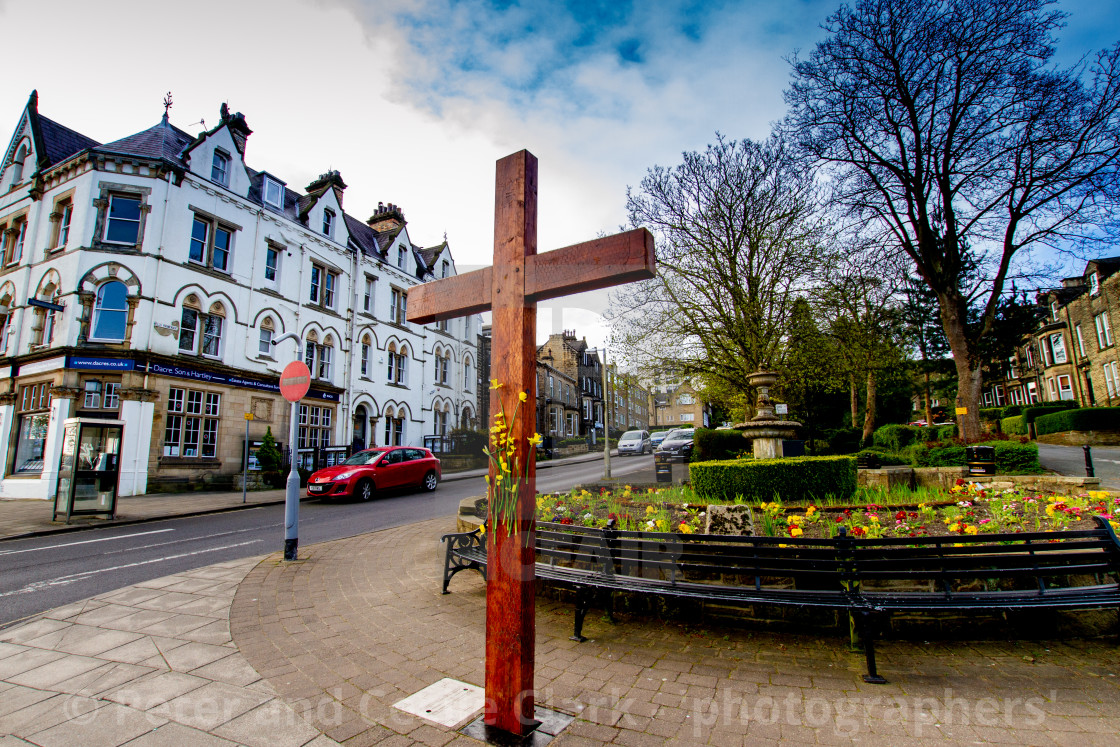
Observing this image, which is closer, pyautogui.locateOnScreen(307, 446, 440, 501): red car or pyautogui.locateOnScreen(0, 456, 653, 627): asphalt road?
pyautogui.locateOnScreen(0, 456, 653, 627): asphalt road

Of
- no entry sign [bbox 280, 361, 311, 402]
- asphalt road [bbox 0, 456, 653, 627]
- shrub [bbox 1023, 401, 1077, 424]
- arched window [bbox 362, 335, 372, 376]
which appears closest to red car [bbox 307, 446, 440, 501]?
asphalt road [bbox 0, 456, 653, 627]

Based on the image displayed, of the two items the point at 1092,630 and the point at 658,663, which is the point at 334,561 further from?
the point at 1092,630

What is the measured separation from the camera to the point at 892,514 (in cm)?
630

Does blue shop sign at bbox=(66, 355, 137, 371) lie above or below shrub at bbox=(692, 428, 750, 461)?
above

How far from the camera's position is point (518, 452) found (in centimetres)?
268

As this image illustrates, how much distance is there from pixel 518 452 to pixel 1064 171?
18.6 meters

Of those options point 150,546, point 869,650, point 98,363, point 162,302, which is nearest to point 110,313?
point 162,302

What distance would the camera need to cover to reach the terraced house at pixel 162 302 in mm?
15203

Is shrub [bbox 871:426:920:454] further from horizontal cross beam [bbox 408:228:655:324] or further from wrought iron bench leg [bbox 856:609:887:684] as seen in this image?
horizontal cross beam [bbox 408:228:655:324]

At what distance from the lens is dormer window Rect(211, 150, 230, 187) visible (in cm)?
1848

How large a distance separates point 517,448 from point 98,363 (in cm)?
1832

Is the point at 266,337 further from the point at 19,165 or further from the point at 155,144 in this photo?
the point at 19,165

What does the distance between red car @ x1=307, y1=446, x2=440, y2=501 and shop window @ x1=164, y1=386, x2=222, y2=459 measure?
5083mm

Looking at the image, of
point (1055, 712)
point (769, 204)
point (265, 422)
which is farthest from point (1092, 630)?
point (265, 422)
